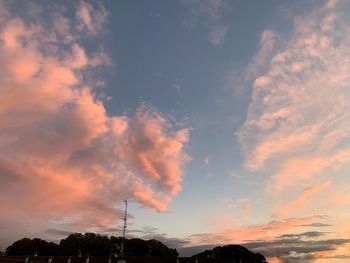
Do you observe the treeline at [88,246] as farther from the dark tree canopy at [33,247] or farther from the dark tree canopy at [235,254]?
the dark tree canopy at [235,254]

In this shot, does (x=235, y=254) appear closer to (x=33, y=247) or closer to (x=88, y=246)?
(x=88, y=246)

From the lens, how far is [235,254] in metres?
154

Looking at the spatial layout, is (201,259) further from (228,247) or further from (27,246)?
(27,246)

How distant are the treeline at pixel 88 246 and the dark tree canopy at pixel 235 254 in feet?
64.8

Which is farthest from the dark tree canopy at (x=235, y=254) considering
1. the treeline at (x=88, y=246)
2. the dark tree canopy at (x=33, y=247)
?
the dark tree canopy at (x=33, y=247)

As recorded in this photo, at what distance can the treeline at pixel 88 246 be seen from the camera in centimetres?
15738

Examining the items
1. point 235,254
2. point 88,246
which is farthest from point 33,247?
point 235,254

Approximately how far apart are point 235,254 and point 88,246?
65.9 meters

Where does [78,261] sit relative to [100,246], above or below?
below

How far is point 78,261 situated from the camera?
81.8 metres

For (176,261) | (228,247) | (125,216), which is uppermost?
(228,247)

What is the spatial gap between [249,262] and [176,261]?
70937 mm

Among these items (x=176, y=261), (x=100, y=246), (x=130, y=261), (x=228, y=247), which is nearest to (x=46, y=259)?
(x=130, y=261)

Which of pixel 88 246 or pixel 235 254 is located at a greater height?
pixel 88 246
